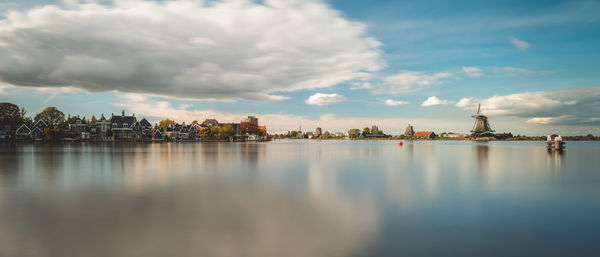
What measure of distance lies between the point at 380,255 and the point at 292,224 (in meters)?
3.29

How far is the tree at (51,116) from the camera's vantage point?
97488 millimetres

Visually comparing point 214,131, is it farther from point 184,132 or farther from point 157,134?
point 157,134

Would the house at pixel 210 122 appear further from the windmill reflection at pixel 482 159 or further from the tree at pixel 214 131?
the windmill reflection at pixel 482 159

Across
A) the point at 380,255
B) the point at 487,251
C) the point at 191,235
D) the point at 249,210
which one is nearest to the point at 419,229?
the point at 487,251

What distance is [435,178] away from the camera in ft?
68.7

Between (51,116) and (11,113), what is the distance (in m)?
11.2

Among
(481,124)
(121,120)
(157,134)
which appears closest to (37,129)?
(121,120)

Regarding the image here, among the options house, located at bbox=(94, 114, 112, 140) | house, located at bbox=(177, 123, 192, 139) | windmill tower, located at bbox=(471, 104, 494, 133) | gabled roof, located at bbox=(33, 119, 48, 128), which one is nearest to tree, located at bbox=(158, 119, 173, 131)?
house, located at bbox=(177, 123, 192, 139)

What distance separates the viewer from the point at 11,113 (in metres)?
96.8

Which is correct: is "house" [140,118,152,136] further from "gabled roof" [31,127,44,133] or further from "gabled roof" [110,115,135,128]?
"gabled roof" [31,127,44,133]

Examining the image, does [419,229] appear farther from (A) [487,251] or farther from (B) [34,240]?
(B) [34,240]

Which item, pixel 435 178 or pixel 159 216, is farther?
pixel 435 178

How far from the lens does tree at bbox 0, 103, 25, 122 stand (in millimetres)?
94375

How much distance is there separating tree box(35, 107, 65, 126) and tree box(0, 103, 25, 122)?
21.5ft
